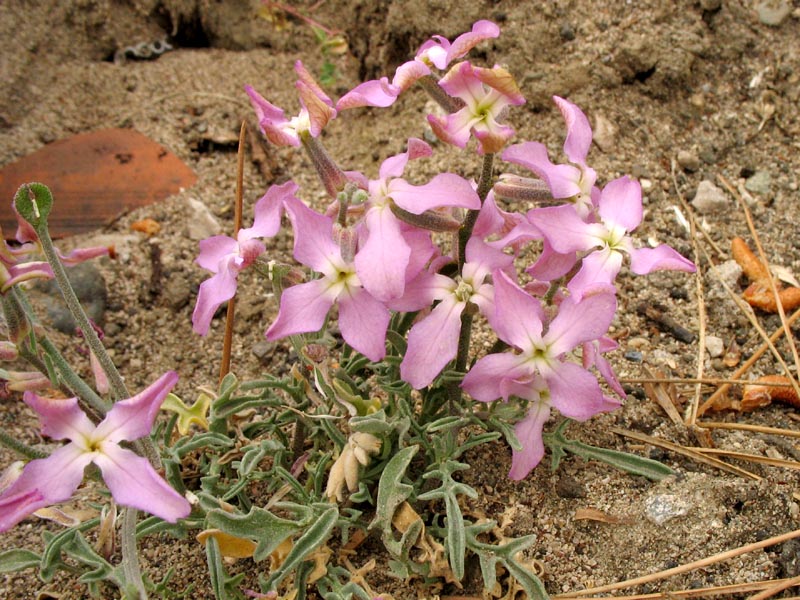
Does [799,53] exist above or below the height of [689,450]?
above

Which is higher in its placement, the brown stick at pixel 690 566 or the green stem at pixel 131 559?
the green stem at pixel 131 559

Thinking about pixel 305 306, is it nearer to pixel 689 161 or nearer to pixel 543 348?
pixel 543 348

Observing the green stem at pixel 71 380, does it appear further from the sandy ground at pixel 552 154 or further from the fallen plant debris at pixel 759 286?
the fallen plant debris at pixel 759 286

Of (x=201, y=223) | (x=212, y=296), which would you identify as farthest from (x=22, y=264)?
(x=201, y=223)

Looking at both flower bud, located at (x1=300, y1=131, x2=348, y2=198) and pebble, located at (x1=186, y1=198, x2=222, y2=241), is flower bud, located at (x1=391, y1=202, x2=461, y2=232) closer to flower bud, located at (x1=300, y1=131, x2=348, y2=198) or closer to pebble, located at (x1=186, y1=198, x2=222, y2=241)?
flower bud, located at (x1=300, y1=131, x2=348, y2=198)

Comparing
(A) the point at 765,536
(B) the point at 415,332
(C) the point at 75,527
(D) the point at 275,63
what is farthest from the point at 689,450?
(D) the point at 275,63

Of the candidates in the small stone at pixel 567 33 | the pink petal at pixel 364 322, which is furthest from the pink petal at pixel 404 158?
the small stone at pixel 567 33

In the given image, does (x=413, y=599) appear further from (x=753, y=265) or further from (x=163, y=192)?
(x=163, y=192)
